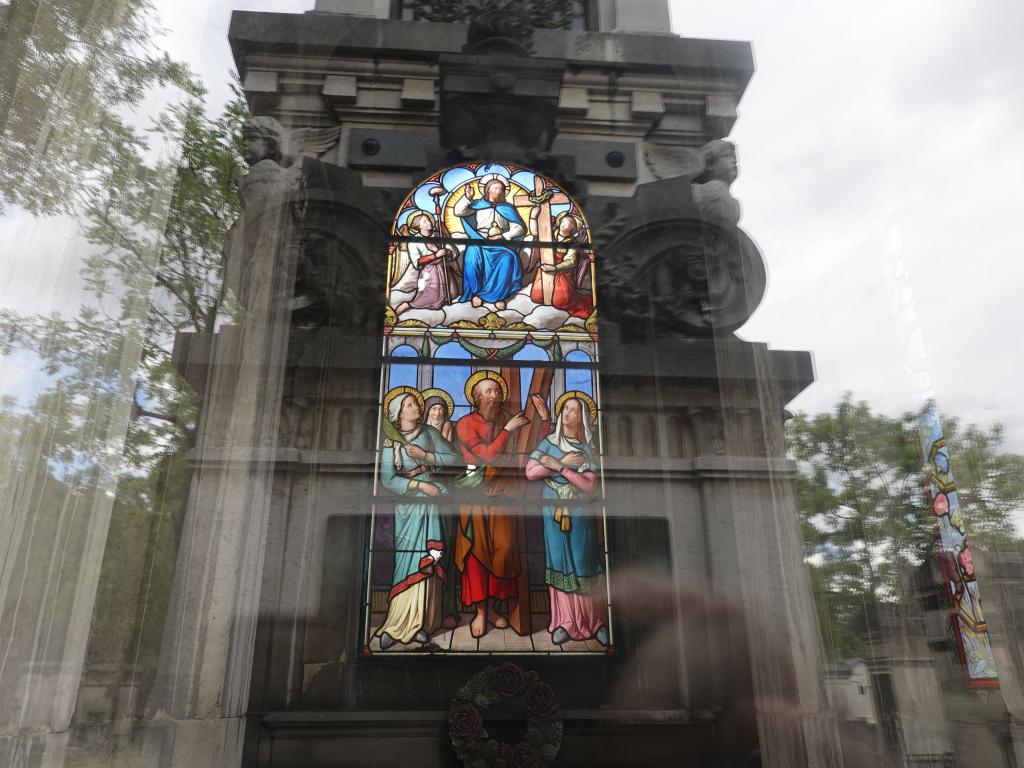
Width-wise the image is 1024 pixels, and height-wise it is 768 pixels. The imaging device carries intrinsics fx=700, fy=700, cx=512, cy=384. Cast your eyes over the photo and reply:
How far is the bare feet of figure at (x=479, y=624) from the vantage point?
337 cm

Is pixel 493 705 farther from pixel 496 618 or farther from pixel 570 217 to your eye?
pixel 570 217

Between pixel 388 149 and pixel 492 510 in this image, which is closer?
pixel 492 510

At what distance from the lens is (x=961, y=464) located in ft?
8.51


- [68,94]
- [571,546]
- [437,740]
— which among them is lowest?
[437,740]

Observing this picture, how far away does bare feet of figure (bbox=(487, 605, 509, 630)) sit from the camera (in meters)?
3.40

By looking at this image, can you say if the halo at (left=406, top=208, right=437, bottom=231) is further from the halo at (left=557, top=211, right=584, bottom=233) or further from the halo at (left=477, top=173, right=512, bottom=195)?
the halo at (left=557, top=211, right=584, bottom=233)

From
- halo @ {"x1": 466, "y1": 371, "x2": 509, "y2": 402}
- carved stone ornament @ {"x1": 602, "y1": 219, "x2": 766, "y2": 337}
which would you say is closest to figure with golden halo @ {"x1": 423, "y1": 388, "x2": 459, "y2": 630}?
halo @ {"x1": 466, "y1": 371, "x2": 509, "y2": 402}

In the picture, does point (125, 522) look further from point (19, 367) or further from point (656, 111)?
point (656, 111)

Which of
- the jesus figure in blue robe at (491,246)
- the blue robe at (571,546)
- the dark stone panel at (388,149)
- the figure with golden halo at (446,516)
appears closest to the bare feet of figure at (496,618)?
the figure with golden halo at (446,516)

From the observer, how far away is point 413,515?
3508mm

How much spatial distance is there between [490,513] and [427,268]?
1490 millimetres

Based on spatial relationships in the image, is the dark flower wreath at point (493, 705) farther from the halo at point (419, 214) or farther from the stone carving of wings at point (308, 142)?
the stone carving of wings at point (308, 142)

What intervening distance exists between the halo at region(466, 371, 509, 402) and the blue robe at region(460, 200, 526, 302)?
49 centimetres

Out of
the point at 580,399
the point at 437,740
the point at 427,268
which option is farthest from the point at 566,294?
the point at 437,740
